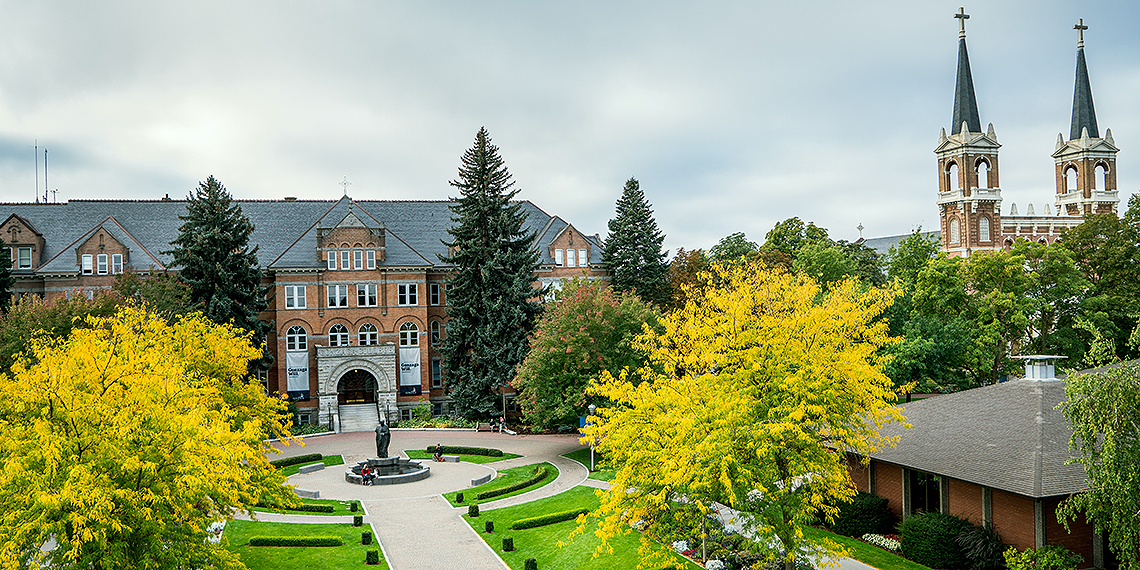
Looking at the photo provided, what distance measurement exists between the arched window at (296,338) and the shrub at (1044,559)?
47.2 m

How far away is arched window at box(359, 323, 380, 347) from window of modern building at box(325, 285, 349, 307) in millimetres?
2156

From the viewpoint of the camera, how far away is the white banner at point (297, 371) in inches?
2173

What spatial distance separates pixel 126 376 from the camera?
58.0ft

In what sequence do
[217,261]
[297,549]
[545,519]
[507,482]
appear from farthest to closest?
[217,261] < [507,482] < [545,519] < [297,549]

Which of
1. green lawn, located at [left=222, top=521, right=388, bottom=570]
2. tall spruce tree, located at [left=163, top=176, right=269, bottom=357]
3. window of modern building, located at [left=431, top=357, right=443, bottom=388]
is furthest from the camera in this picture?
window of modern building, located at [left=431, top=357, right=443, bottom=388]

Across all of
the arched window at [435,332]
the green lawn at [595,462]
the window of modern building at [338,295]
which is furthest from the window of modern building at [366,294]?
the green lawn at [595,462]

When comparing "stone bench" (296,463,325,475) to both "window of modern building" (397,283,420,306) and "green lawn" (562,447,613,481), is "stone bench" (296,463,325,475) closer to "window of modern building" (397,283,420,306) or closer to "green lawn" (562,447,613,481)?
"green lawn" (562,447,613,481)

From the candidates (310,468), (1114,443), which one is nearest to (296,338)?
(310,468)

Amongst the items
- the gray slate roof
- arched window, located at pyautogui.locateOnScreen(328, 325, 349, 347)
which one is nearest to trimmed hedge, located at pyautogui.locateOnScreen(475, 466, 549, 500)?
the gray slate roof

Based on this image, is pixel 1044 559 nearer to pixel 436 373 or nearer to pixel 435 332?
pixel 436 373

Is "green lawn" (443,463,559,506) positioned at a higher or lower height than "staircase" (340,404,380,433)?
lower

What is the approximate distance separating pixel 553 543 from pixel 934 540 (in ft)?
37.4

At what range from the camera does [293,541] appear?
25906 mm

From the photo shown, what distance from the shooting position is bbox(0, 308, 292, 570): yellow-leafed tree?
49.3 ft
